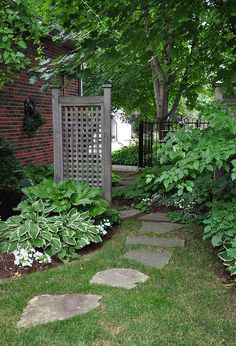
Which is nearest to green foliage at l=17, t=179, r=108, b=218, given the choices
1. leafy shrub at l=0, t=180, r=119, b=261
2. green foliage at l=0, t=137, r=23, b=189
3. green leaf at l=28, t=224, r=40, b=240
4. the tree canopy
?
leafy shrub at l=0, t=180, r=119, b=261

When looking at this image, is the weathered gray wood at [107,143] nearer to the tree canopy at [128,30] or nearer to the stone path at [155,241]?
the stone path at [155,241]

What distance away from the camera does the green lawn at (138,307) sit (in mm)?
2633

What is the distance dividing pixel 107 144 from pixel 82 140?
0.38 m

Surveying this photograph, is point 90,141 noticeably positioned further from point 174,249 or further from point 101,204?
point 174,249

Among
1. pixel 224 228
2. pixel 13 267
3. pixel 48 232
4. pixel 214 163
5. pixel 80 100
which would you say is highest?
pixel 80 100

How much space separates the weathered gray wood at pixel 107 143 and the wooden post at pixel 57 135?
643 millimetres

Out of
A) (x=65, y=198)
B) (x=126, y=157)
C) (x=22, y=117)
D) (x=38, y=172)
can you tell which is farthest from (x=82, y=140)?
(x=126, y=157)

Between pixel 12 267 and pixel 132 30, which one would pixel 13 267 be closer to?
pixel 12 267

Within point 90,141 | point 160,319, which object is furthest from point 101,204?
point 160,319

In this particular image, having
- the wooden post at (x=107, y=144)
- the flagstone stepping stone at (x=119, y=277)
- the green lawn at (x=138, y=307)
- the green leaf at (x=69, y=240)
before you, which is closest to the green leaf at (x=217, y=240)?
the green lawn at (x=138, y=307)

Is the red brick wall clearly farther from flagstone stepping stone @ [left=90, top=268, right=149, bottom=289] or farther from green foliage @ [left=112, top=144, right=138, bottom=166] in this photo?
flagstone stepping stone @ [left=90, top=268, right=149, bottom=289]

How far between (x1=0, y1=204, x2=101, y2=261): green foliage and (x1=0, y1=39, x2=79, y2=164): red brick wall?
305cm

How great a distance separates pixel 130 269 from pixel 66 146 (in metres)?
2.40

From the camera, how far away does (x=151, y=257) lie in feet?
13.7
